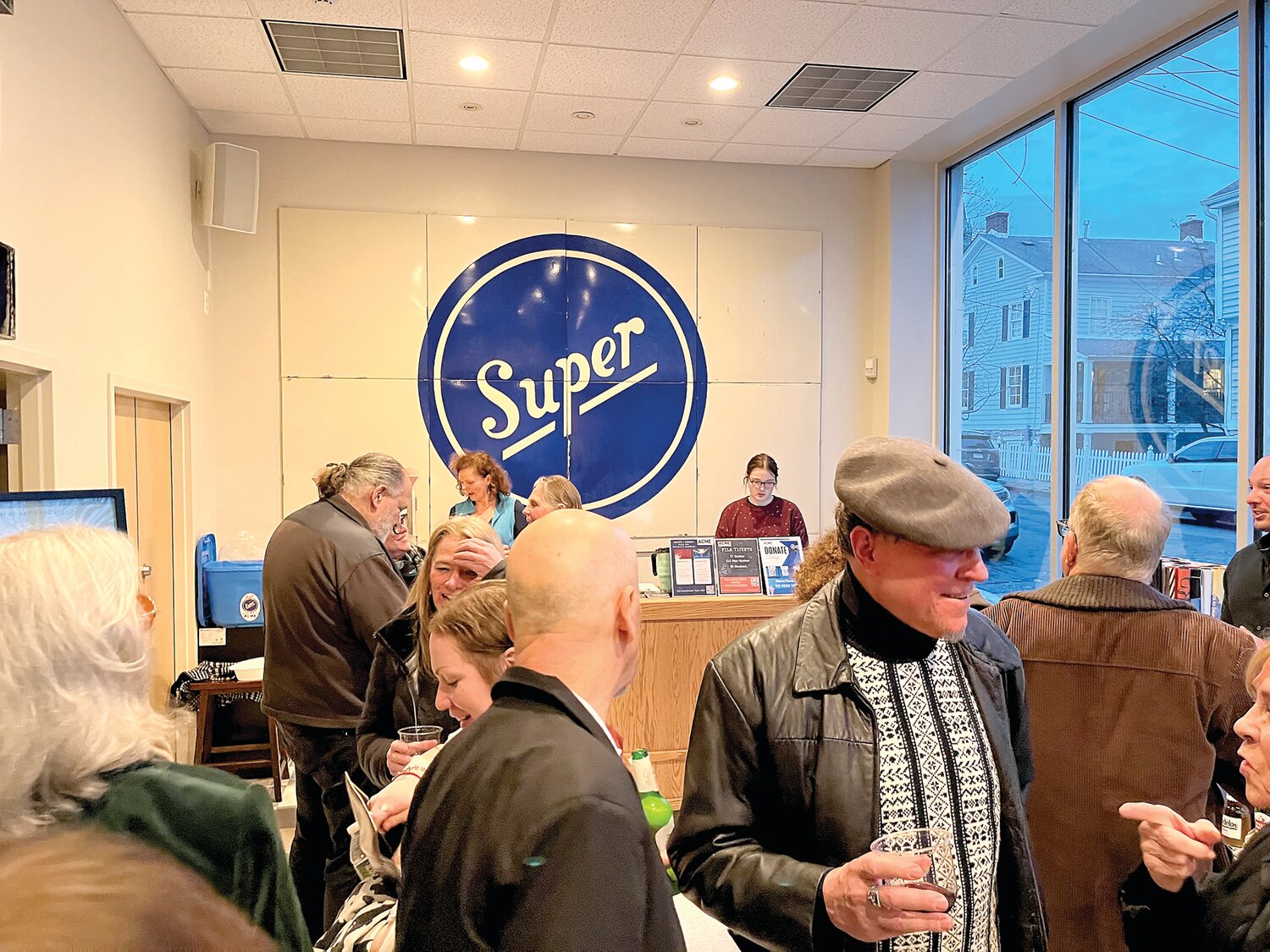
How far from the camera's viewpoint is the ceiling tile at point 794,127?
20.1ft

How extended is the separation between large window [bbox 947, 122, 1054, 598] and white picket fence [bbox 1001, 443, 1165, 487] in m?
0.01

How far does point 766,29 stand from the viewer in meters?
4.80

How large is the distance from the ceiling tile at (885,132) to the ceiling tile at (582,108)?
151cm

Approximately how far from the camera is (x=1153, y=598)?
7.33 ft

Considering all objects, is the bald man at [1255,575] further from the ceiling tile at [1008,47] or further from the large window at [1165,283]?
the ceiling tile at [1008,47]

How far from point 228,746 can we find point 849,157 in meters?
5.71

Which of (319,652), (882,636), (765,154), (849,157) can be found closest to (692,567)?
(319,652)

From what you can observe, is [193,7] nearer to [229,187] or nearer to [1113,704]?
[229,187]

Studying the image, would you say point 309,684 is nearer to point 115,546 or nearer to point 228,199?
point 115,546

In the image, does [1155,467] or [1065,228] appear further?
[1065,228]

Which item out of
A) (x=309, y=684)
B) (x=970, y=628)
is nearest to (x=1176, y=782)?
A: (x=970, y=628)

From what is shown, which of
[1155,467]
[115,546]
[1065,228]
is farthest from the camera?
[1065,228]

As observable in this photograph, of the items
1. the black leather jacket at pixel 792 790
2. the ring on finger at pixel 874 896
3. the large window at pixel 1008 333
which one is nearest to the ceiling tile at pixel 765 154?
the large window at pixel 1008 333

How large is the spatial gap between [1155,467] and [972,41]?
2.49 m
